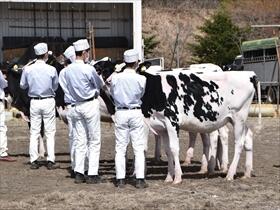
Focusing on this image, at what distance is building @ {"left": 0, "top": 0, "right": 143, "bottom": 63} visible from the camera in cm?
3606

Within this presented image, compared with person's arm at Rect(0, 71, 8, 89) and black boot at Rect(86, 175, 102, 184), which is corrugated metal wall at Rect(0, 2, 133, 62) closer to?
person's arm at Rect(0, 71, 8, 89)

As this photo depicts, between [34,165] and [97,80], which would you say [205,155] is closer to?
[97,80]

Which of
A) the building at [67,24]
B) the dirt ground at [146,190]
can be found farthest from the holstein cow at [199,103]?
the building at [67,24]

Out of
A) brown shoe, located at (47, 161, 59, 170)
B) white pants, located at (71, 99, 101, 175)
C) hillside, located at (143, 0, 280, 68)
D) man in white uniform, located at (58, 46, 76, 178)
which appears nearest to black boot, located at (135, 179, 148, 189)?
white pants, located at (71, 99, 101, 175)

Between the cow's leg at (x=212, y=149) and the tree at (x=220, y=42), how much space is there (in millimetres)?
35383

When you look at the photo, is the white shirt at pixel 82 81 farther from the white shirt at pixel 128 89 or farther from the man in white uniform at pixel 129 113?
the white shirt at pixel 128 89

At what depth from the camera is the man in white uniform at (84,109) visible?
37.9 ft

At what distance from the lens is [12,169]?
13641mm

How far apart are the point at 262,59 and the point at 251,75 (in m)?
29.5

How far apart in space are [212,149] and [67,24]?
81.8 feet

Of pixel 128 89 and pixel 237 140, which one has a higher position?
pixel 128 89

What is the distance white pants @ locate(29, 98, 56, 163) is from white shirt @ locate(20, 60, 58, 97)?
176mm

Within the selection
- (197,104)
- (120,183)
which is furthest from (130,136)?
(197,104)

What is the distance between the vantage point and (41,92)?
1319 cm
